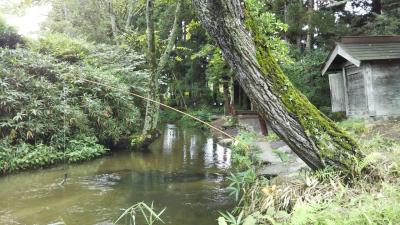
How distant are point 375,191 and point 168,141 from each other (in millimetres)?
11262

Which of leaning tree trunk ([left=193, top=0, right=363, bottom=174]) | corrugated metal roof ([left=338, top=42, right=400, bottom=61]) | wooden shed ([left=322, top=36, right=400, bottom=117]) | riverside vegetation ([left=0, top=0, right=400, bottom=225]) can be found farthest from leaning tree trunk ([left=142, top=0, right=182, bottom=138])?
leaning tree trunk ([left=193, top=0, right=363, bottom=174])

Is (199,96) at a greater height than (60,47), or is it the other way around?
(60,47)

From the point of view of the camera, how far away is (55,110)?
9.73 meters

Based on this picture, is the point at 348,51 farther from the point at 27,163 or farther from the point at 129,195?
the point at 27,163

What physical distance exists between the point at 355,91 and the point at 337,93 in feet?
5.90

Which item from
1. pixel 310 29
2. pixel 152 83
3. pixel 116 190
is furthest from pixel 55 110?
pixel 310 29

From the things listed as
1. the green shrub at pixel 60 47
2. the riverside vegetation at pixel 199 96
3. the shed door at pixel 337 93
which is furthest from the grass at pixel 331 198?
the shed door at pixel 337 93

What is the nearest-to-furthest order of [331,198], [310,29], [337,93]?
[331,198] → [337,93] → [310,29]

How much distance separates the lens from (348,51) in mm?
12227

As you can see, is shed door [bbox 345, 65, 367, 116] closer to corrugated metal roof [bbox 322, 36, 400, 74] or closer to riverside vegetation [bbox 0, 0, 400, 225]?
corrugated metal roof [bbox 322, 36, 400, 74]

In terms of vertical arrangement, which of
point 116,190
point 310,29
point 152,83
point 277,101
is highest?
point 310,29

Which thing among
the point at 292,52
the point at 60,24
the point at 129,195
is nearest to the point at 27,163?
the point at 129,195

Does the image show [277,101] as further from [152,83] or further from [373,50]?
[373,50]

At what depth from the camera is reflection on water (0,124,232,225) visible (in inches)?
209
